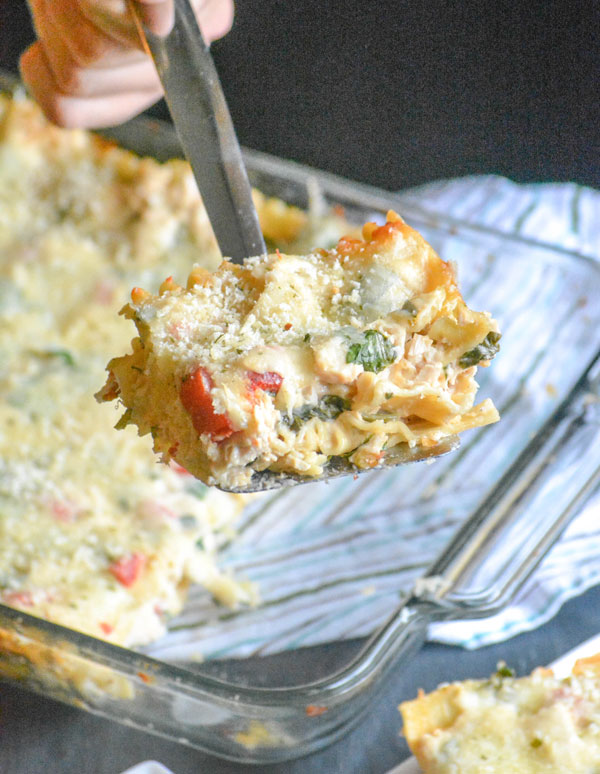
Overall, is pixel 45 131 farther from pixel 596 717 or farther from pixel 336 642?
pixel 596 717

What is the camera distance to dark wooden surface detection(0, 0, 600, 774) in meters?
1.86

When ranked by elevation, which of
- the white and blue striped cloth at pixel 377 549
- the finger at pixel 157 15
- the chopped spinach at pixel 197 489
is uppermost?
the finger at pixel 157 15

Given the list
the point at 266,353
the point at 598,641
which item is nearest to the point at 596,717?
the point at 598,641

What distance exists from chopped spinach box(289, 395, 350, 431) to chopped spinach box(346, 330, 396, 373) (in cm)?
4

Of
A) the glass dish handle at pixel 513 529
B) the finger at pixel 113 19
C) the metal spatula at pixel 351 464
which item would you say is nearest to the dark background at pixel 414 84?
the finger at pixel 113 19

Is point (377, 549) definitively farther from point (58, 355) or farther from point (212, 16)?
point (212, 16)

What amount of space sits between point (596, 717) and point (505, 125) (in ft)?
4.73

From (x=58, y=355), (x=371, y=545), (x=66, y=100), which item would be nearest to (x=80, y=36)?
(x=66, y=100)

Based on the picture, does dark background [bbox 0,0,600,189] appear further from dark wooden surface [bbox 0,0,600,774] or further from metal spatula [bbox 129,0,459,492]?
metal spatula [bbox 129,0,459,492]

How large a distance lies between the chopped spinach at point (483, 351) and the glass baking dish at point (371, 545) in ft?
1.56

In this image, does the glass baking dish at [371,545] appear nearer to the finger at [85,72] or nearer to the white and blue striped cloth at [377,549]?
the white and blue striped cloth at [377,549]

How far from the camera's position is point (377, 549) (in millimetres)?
1421

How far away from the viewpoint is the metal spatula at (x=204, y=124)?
0.91m

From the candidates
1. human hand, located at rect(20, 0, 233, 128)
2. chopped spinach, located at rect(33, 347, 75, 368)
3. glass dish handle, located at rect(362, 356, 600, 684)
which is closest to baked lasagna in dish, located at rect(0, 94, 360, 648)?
chopped spinach, located at rect(33, 347, 75, 368)
